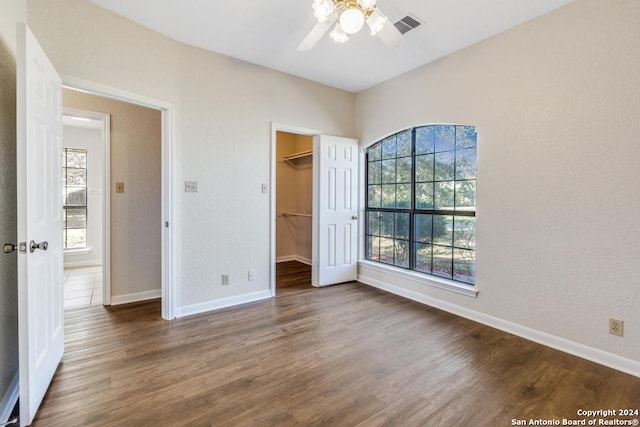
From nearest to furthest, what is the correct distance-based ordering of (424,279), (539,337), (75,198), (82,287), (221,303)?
(539,337) → (221,303) → (424,279) → (82,287) → (75,198)

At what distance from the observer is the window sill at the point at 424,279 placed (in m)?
3.09

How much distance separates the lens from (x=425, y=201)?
3596 millimetres

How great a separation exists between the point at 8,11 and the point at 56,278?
1.66m

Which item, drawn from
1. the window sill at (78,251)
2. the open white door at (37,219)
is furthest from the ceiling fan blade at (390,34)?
the window sill at (78,251)

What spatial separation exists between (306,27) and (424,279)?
281 cm

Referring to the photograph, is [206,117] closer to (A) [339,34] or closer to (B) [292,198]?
(A) [339,34]

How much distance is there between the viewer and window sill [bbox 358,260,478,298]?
309 cm

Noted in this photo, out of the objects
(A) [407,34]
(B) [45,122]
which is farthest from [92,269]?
(A) [407,34]

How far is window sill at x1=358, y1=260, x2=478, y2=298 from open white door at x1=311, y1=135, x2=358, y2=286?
350mm

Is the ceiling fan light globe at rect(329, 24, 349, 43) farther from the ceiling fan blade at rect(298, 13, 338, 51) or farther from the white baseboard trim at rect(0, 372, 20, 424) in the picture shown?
the white baseboard trim at rect(0, 372, 20, 424)

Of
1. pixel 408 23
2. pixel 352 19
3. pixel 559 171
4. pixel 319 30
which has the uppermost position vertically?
pixel 408 23

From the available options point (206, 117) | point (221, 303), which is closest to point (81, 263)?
point (221, 303)

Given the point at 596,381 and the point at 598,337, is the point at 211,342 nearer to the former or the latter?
the point at 596,381

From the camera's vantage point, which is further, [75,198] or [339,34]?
[75,198]
